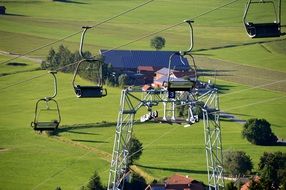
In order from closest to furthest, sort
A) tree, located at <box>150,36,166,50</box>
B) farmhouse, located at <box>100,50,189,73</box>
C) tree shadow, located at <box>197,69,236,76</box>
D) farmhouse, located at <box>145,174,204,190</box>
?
farmhouse, located at <box>145,174,204,190</box>
tree shadow, located at <box>197,69,236,76</box>
farmhouse, located at <box>100,50,189,73</box>
tree, located at <box>150,36,166,50</box>

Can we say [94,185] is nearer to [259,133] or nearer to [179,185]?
[179,185]

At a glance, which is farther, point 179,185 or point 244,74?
point 244,74

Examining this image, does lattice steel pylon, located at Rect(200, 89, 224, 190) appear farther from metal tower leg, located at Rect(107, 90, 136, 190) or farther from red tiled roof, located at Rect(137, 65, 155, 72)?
red tiled roof, located at Rect(137, 65, 155, 72)

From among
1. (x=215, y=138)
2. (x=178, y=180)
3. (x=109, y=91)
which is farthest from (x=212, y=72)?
(x=215, y=138)

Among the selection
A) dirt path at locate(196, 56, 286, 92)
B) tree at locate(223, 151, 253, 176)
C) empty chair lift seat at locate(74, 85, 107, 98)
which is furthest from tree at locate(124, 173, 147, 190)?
dirt path at locate(196, 56, 286, 92)

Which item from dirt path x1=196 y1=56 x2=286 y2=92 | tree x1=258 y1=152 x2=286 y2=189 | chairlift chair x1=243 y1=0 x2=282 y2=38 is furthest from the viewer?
dirt path x1=196 y1=56 x2=286 y2=92

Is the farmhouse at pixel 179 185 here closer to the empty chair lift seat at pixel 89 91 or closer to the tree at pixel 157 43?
the empty chair lift seat at pixel 89 91
